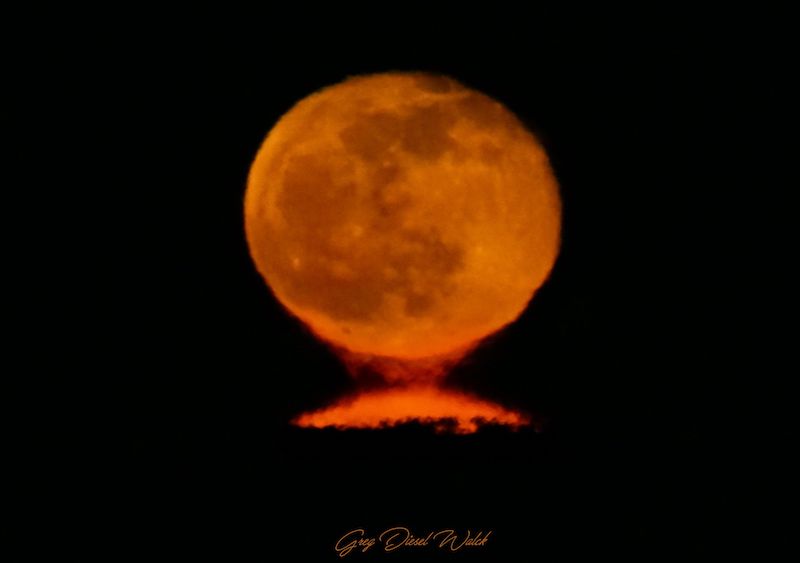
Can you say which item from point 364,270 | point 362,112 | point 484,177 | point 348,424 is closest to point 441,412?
point 348,424

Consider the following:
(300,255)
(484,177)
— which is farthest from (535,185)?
(300,255)

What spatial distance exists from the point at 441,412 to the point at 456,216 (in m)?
0.59

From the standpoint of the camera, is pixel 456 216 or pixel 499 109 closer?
pixel 456 216

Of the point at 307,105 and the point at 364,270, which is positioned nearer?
the point at 364,270

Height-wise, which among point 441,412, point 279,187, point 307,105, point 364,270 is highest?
point 307,105

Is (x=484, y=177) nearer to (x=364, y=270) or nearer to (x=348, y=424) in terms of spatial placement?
(x=364, y=270)

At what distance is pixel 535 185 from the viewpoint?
2.96 metres

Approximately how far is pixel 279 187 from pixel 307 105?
0.30m

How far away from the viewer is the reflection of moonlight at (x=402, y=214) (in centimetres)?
281

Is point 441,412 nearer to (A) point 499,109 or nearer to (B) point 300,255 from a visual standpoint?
(B) point 300,255

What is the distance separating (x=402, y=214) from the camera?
9.18ft

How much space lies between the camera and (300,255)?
2.86 metres

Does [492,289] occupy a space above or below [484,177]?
below

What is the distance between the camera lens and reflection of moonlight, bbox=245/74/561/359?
9.21 feet
